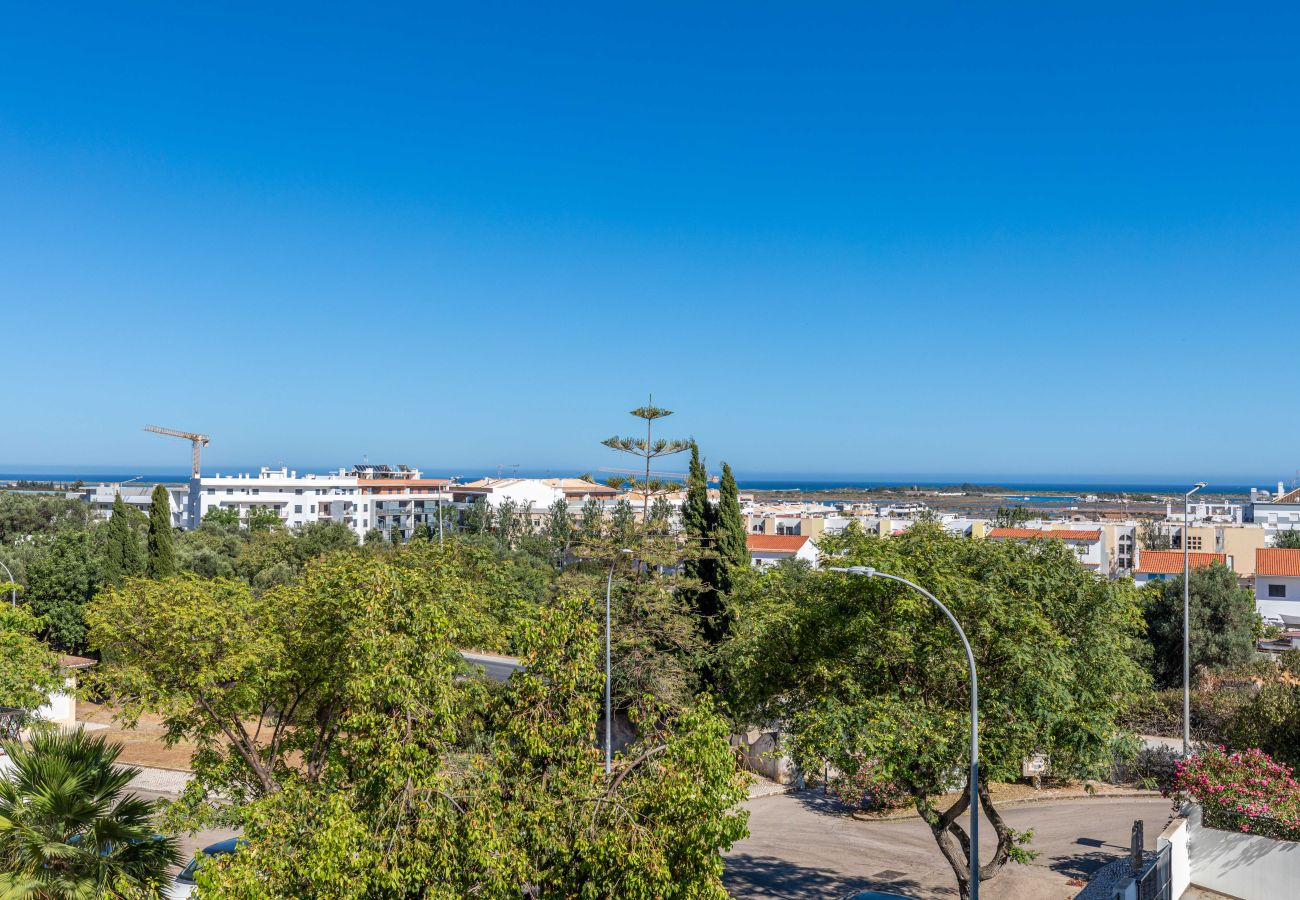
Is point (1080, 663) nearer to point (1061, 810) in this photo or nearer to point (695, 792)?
point (695, 792)

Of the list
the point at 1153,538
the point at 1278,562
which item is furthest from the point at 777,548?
the point at 1153,538

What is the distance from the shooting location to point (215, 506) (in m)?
103

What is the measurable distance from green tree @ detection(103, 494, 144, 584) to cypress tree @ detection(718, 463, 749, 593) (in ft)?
95.0

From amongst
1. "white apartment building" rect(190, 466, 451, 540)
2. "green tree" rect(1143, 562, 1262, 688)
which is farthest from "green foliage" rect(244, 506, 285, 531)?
"green tree" rect(1143, 562, 1262, 688)

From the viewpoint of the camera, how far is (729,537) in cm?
3906

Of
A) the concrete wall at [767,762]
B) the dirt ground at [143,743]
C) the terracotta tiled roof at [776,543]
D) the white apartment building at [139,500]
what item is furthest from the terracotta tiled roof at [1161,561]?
the white apartment building at [139,500]

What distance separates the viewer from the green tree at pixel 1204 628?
37.4m

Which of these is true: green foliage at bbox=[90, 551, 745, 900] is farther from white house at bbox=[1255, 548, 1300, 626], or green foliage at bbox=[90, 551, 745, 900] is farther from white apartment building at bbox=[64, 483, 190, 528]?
white apartment building at bbox=[64, 483, 190, 528]

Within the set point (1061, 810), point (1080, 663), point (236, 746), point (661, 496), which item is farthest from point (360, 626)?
point (661, 496)

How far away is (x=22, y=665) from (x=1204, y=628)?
39.9 metres

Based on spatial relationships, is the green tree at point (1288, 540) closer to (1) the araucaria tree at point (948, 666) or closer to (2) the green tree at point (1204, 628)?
(2) the green tree at point (1204, 628)

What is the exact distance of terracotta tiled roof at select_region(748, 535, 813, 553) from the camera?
79625mm

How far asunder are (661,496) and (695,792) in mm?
34166

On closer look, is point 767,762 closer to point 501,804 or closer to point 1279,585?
point 501,804
